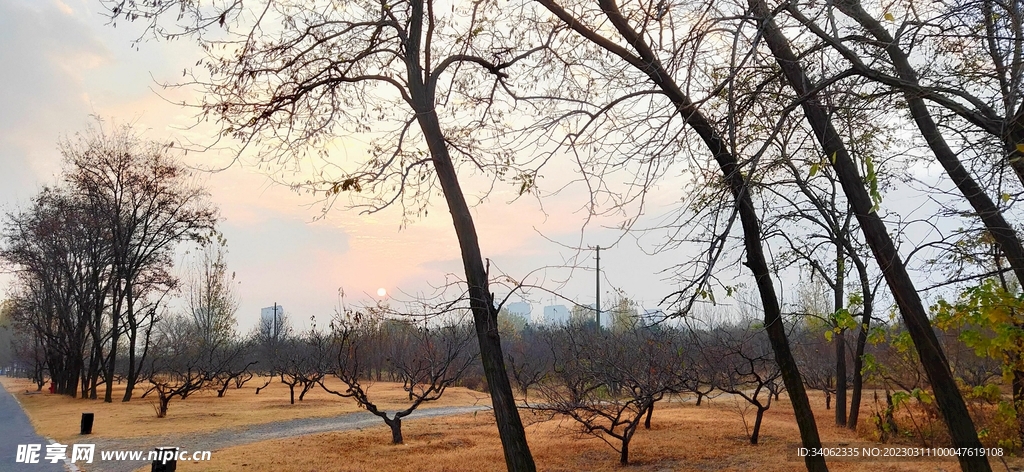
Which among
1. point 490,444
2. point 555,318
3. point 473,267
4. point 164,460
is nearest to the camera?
point 473,267

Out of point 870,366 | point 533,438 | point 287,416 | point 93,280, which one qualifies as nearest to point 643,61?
point 870,366

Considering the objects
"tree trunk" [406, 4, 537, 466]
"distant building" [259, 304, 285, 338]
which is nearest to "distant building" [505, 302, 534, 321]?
"tree trunk" [406, 4, 537, 466]

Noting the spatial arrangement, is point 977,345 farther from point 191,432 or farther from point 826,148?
point 191,432

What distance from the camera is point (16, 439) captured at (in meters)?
13.5

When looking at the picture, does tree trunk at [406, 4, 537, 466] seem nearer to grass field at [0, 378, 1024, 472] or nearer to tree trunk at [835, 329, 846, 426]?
grass field at [0, 378, 1024, 472]

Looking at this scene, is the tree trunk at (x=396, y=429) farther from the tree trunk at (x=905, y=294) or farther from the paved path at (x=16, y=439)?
the tree trunk at (x=905, y=294)

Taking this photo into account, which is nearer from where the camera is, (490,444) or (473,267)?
(473,267)

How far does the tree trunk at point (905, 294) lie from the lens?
520 cm

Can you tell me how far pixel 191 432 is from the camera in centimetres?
1472

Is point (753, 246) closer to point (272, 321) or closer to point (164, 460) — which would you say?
point (164, 460)

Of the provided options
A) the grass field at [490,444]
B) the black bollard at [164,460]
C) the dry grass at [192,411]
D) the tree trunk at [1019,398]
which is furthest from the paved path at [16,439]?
the tree trunk at [1019,398]

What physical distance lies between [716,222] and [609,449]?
777cm

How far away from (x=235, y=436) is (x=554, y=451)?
7282mm

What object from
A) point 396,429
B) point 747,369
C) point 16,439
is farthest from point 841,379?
point 16,439
